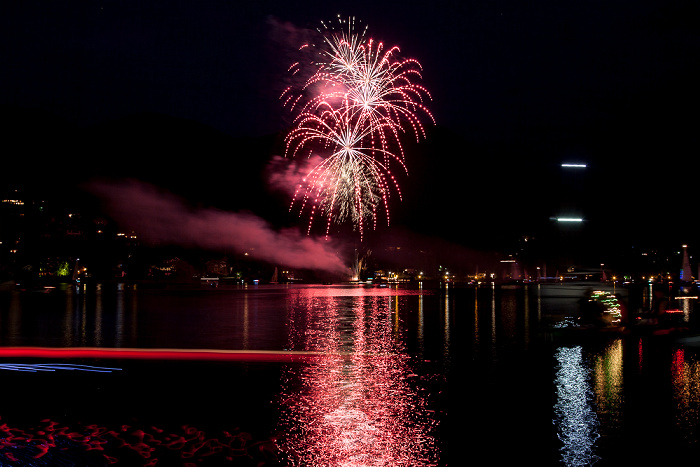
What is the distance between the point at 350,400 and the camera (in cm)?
749

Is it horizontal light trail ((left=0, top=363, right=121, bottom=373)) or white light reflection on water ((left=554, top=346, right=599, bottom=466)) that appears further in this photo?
horizontal light trail ((left=0, top=363, right=121, bottom=373))

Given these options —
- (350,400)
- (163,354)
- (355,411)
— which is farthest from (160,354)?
(355,411)

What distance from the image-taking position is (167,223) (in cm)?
11306

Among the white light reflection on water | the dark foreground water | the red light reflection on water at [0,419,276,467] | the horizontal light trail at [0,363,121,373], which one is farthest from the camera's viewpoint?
the horizontal light trail at [0,363,121,373]

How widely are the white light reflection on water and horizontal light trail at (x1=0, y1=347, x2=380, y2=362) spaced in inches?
149

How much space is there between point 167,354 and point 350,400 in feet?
18.1

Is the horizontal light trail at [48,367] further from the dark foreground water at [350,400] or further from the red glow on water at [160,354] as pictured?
the red glow on water at [160,354]

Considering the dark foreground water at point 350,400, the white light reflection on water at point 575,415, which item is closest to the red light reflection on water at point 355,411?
the dark foreground water at point 350,400

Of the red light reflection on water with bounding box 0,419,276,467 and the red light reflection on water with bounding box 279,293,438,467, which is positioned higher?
the red light reflection on water with bounding box 279,293,438,467

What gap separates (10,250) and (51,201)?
54.4ft

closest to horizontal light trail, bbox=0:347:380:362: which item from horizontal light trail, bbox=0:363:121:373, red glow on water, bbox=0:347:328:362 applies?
red glow on water, bbox=0:347:328:362

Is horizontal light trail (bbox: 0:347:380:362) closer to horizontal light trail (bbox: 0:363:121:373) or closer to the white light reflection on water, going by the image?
horizontal light trail (bbox: 0:363:121:373)

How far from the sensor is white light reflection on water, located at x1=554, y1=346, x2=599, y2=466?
530 centimetres

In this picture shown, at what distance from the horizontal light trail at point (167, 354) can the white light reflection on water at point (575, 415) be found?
12.4 ft
